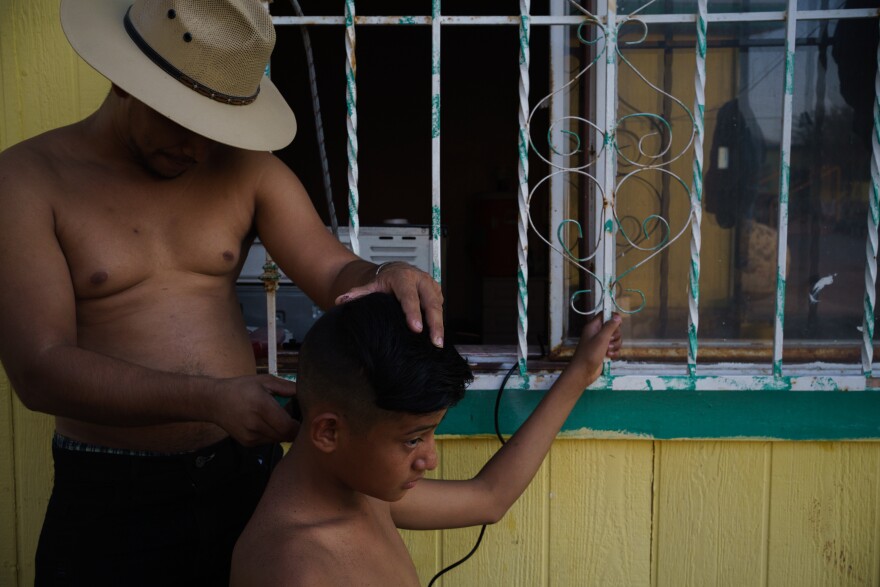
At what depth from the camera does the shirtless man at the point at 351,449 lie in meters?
1.22

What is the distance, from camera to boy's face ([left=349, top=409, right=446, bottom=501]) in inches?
49.4

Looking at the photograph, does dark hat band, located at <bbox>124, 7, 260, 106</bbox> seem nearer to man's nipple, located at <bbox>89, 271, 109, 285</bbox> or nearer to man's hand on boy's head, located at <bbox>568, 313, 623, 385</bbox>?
man's nipple, located at <bbox>89, 271, 109, 285</bbox>

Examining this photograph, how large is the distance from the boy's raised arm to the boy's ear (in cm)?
35

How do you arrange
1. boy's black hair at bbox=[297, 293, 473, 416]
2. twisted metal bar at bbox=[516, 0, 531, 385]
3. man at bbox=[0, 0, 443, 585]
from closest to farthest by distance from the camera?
boy's black hair at bbox=[297, 293, 473, 416]
man at bbox=[0, 0, 443, 585]
twisted metal bar at bbox=[516, 0, 531, 385]

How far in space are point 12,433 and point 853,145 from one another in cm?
230

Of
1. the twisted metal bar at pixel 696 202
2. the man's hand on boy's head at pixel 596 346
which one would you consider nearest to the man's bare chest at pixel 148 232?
the man's hand on boy's head at pixel 596 346

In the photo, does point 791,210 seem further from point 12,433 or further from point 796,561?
point 12,433

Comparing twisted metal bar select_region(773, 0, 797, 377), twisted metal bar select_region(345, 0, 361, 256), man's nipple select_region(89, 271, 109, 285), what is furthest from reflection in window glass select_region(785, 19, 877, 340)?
man's nipple select_region(89, 271, 109, 285)

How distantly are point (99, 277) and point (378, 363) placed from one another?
0.67 metres

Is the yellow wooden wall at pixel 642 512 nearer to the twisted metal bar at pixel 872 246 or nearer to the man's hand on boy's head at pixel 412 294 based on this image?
the twisted metal bar at pixel 872 246

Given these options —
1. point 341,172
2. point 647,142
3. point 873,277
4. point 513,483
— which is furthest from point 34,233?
point 341,172

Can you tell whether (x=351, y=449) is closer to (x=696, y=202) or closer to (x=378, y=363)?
(x=378, y=363)

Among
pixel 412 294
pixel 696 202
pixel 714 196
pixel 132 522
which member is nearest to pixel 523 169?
pixel 696 202

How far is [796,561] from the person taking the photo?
209cm
